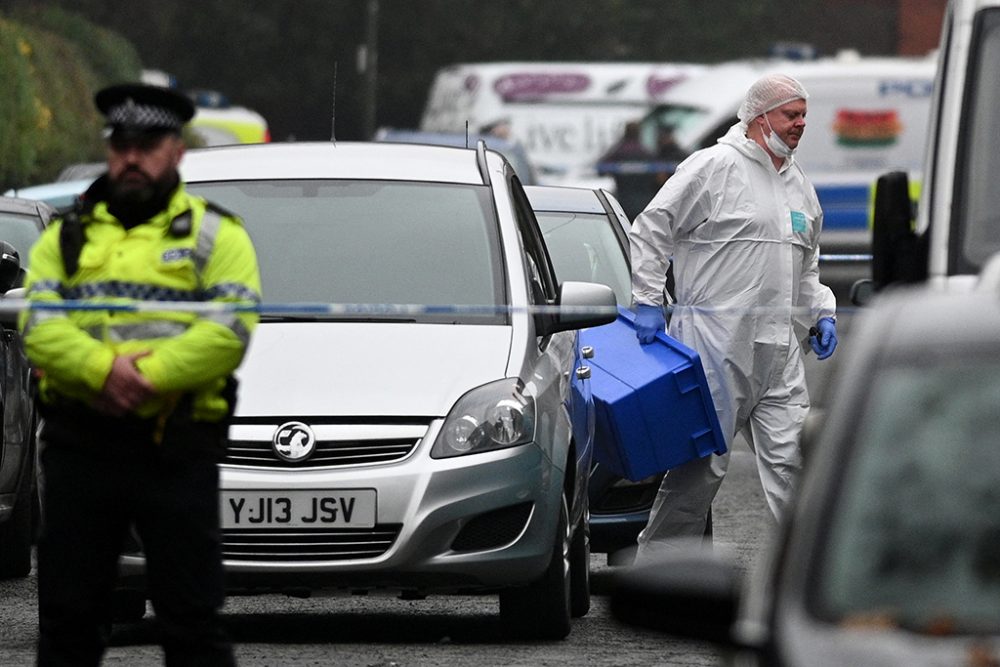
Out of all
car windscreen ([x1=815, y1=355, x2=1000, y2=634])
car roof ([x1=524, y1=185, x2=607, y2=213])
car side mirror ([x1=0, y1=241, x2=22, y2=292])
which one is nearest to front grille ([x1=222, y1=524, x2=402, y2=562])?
car side mirror ([x1=0, y1=241, x2=22, y2=292])

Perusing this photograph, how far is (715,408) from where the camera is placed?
9266mm

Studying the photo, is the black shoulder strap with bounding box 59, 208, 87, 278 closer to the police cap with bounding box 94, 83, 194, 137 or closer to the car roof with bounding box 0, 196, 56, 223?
the police cap with bounding box 94, 83, 194, 137

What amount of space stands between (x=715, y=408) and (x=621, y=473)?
16.2 inches

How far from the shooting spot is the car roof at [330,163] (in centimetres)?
912

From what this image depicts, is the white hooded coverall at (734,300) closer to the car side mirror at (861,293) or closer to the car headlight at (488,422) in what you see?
the car side mirror at (861,293)

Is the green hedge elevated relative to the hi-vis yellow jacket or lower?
lower

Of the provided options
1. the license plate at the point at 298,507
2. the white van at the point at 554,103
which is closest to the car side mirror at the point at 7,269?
the license plate at the point at 298,507

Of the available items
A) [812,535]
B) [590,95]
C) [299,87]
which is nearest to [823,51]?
[299,87]

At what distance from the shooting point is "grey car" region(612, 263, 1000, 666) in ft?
12.2

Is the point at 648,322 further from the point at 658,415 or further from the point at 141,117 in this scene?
the point at 141,117

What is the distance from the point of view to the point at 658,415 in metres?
9.12

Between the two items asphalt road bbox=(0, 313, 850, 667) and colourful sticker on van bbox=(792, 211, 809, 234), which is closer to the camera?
asphalt road bbox=(0, 313, 850, 667)

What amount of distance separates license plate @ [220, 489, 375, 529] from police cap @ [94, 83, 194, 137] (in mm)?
1969

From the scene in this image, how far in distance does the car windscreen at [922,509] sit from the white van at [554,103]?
99.2 ft
